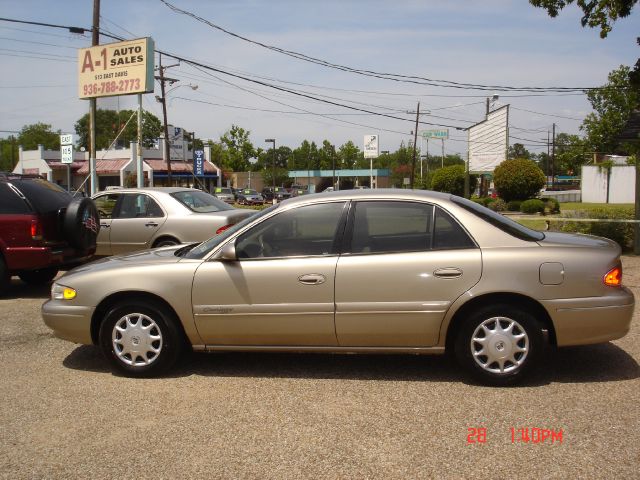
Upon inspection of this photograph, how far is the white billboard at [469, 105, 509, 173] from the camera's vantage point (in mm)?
44188

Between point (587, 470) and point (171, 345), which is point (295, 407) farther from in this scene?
point (587, 470)

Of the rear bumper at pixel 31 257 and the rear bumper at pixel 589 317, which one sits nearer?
the rear bumper at pixel 589 317

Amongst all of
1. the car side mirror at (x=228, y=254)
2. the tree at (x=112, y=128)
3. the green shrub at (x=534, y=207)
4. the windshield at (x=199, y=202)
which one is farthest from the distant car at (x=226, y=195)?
the tree at (x=112, y=128)

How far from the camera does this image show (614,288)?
4566 mm

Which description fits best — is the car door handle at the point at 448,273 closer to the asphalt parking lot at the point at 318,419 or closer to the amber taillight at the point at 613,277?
the asphalt parking lot at the point at 318,419

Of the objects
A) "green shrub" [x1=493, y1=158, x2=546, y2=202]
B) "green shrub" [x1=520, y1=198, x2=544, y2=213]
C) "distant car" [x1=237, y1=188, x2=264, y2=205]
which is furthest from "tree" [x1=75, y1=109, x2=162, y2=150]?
"green shrub" [x1=520, y1=198, x2=544, y2=213]

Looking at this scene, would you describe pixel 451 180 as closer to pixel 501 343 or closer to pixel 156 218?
pixel 156 218

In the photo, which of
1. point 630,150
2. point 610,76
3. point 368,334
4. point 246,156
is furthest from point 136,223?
point 246,156

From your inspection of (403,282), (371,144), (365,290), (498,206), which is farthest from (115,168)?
(403,282)

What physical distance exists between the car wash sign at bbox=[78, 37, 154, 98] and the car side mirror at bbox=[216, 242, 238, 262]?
14901mm

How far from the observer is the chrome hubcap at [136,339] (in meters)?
4.91

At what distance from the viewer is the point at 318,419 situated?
13.4 feet
